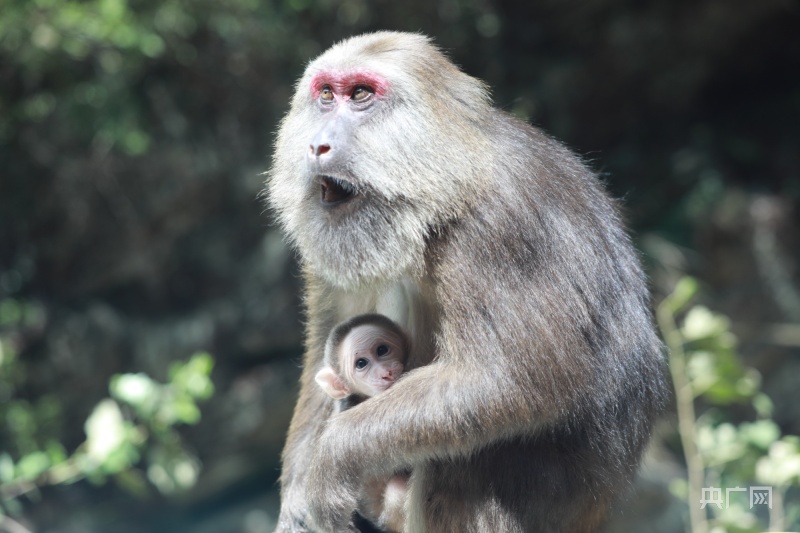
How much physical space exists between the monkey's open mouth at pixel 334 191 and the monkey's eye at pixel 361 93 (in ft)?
1.17

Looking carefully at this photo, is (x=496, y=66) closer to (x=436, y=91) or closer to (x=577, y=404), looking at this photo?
(x=436, y=91)

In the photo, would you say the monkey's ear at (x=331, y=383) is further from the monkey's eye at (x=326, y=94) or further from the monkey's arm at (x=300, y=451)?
the monkey's eye at (x=326, y=94)

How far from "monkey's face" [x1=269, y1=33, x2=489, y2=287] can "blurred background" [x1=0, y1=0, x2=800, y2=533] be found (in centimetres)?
305

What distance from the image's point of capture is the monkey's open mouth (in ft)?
11.6

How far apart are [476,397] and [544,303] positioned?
18.1 inches

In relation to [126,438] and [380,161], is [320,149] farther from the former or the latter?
[126,438]

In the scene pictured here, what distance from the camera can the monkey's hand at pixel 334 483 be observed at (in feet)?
11.4

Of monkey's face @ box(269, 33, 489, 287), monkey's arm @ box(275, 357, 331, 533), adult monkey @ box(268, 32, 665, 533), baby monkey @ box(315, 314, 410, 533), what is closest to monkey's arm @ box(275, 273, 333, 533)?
monkey's arm @ box(275, 357, 331, 533)

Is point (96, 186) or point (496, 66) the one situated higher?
point (496, 66)

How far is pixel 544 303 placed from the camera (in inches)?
135

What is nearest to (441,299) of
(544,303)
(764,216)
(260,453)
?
(544,303)

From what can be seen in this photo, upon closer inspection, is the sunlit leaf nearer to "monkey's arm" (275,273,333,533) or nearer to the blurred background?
"monkey's arm" (275,273,333,533)

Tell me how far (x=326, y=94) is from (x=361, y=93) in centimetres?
16

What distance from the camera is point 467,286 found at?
3.42 meters
